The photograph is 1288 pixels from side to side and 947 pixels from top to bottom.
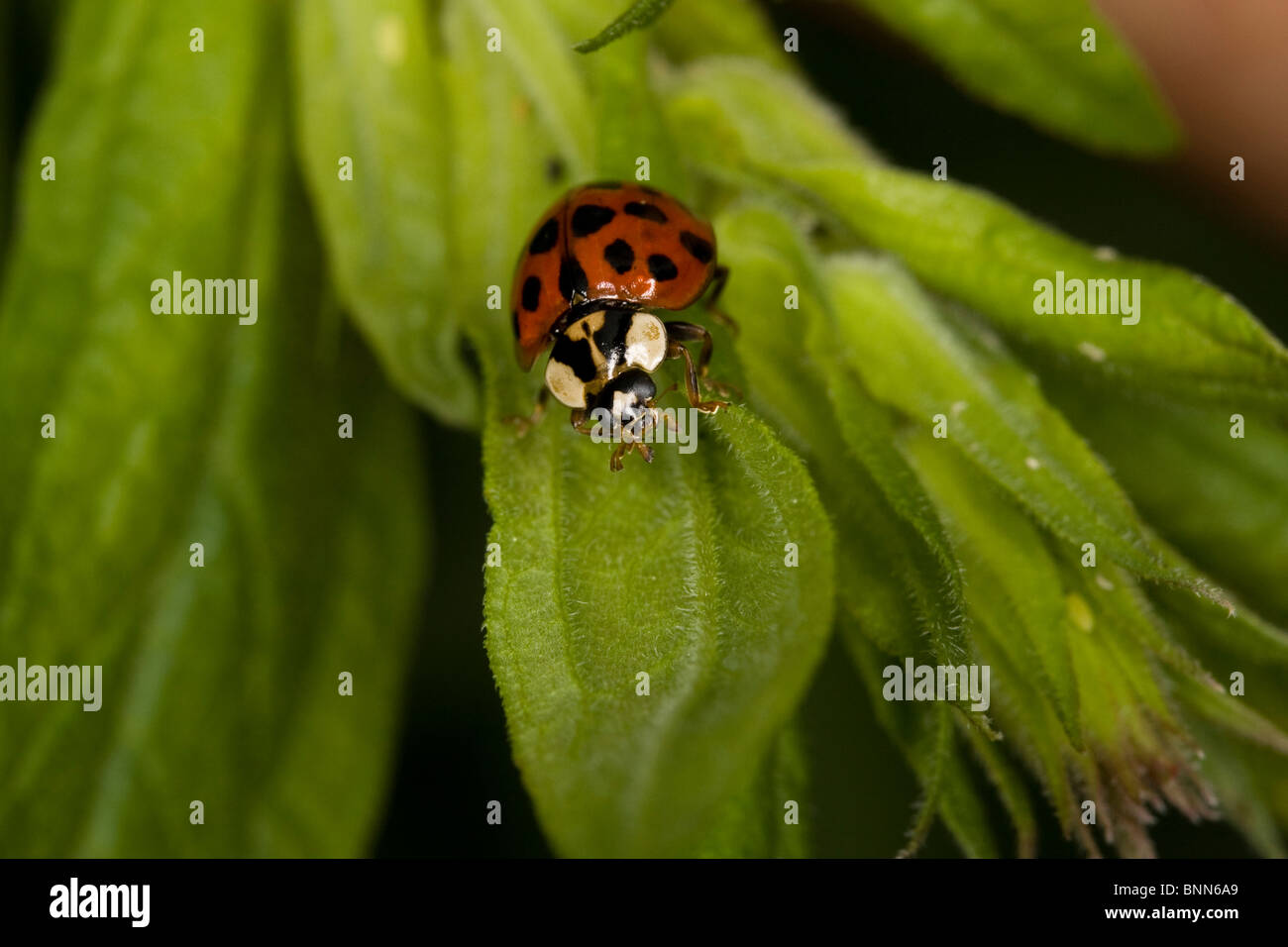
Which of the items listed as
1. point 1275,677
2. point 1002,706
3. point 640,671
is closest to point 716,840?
point 640,671

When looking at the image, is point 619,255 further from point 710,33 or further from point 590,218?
point 710,33

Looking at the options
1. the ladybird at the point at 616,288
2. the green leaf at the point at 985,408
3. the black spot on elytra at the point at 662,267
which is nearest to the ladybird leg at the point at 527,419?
the ladybird at the point at 616,288

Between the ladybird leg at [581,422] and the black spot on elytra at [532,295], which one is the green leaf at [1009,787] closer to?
the ladybird leg at [581,422]

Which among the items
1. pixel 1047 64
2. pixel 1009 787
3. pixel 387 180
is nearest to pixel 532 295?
pixel 387 180

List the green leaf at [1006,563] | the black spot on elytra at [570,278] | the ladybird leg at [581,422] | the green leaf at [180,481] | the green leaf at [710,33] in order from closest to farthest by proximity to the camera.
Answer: the green leaf at [1006,563], the ladybird leg at [581,422], the black spot on elytra at [570,278], the green leaf at [180,481], the green leaf at [710,33]

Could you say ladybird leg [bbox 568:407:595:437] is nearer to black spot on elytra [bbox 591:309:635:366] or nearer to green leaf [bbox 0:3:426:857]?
black spot on elytra [bbox 591:309:635:366]

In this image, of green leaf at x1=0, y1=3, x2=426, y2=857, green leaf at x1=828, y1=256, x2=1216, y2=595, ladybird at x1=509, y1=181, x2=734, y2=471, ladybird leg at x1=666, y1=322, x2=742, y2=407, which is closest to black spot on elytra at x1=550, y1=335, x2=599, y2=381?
ladybird at x1=509, y1=181, x2=734, y2=471

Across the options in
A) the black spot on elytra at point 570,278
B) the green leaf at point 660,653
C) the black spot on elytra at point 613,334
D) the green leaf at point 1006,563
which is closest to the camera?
the green leaf at point 660,653
